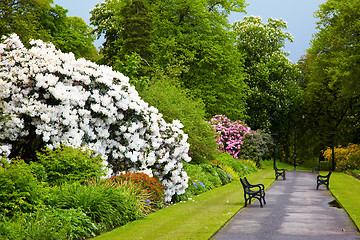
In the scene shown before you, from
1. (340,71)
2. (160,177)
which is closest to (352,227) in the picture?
(160,177)

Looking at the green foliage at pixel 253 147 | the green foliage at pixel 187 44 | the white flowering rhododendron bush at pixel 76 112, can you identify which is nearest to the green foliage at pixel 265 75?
the green foliage at pixel 253 147

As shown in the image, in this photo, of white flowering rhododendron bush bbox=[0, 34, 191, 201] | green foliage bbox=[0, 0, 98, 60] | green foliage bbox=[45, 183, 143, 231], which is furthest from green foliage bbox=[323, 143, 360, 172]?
green foliage bbox=[45, 183, 143, 231]

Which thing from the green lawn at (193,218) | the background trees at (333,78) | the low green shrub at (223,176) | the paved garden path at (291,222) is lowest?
the paved garden path at (291,222)

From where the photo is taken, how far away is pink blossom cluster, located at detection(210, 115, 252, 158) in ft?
115

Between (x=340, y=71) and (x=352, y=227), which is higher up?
(x=340, y=71)

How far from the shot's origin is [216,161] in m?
26.8

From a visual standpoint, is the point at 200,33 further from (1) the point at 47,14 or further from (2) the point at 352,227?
(2) the point at 352,227

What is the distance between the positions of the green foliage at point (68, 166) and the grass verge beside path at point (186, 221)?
2.18m

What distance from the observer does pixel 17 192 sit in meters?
9.54

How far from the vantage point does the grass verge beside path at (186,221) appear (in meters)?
9.80

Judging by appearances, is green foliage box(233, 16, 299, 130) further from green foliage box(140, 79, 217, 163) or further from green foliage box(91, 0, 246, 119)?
green foliage box(140, 79, 217, 163)

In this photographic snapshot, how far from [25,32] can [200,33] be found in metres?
16.1

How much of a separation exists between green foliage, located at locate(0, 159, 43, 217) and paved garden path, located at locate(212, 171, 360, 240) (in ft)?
14.3

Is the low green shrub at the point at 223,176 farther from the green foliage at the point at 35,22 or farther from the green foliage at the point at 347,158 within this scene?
the green foliage at the point at 347,158
